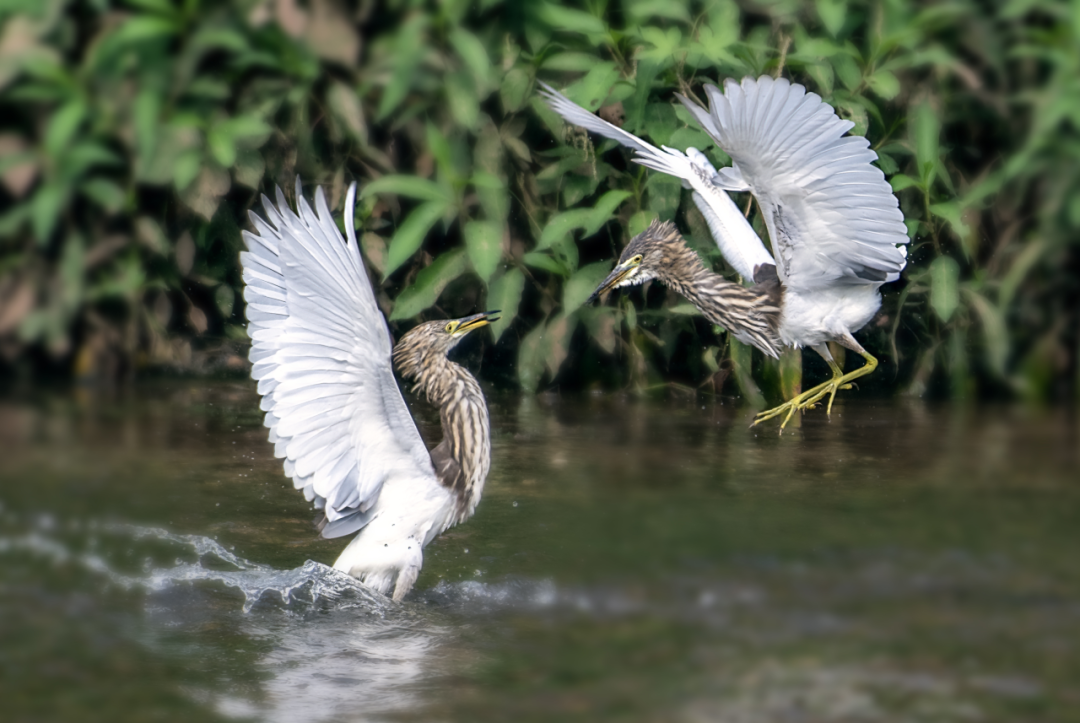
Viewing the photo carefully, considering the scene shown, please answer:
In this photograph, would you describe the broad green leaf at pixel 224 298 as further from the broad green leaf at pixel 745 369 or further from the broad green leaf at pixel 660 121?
the broad green leaf at pixel 745 369

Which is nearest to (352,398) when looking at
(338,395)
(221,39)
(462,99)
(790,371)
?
(338,395)

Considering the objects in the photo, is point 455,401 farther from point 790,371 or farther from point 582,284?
point 790,371

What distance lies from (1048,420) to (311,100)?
337cm

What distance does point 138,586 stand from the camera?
3982 millimetres

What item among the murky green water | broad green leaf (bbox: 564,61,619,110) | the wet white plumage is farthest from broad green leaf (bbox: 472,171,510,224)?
the wet white plumage

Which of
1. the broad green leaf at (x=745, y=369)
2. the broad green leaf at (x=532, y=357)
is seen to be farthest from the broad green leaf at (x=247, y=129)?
the broad green leaf at (x=745, y=369)

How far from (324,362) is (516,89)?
2962 mm

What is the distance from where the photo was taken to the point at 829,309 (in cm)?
433

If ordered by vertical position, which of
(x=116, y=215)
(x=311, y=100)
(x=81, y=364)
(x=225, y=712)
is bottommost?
(x=225, y=712)

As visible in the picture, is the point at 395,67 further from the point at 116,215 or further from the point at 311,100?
the point at 116,215

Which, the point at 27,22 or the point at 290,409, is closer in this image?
the point at 290,409

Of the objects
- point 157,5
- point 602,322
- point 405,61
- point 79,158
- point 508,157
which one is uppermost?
point 157,5

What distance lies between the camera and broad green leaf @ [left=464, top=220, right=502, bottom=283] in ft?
18.6

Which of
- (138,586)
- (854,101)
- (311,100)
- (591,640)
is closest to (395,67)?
(311,100)
